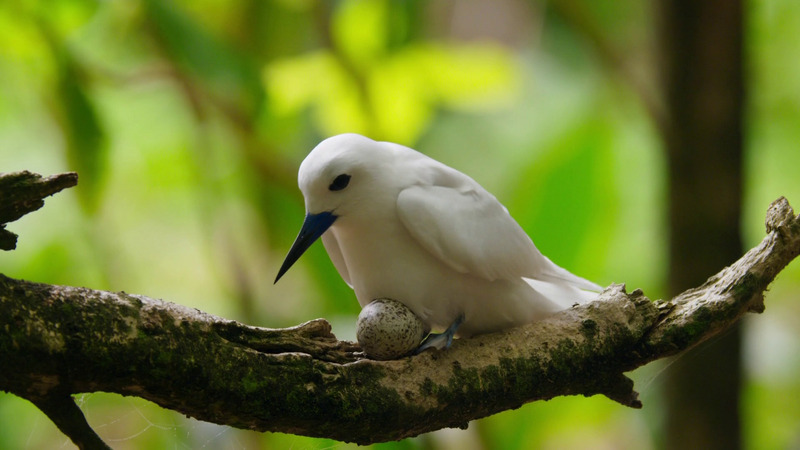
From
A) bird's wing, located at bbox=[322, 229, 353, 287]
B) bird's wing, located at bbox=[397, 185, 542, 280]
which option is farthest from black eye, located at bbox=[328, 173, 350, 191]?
bird's wing, located at bbox=[322, 229, 353, 287]

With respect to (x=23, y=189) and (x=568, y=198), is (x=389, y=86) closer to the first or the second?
(x=568, y=198)

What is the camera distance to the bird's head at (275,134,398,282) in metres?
1.45

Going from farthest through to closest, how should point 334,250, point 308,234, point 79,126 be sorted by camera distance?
1. point 79,126
2. point 334,250
3. point 308,234

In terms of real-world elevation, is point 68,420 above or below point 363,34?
below

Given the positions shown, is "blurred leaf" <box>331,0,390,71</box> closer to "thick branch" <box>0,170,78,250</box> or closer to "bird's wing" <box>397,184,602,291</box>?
"bird's wing" <box>397,184,602,291</box>

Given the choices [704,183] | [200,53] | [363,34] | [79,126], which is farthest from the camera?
[363,34]

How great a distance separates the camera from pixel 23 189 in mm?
1036

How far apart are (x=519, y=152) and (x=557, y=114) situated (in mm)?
351

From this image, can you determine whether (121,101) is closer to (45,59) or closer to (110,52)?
(110,52)

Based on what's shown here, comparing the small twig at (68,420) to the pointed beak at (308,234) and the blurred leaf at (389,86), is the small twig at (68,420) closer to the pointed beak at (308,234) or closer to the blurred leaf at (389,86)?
the pointed beak at (308,234)

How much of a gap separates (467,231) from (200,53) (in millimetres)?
1330

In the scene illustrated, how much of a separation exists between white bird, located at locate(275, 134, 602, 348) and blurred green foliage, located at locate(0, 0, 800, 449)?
51 centimetres

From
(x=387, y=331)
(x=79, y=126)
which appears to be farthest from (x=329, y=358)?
(x=79, y=126)

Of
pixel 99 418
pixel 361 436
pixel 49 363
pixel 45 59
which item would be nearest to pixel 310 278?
pixel 99 418
